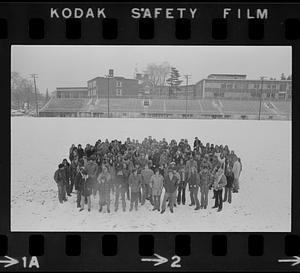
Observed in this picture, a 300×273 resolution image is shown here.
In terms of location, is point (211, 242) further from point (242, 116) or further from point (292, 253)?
point (242, 116)

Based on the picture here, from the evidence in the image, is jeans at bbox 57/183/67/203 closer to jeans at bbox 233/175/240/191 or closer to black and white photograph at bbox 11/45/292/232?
black and white photograph at bbox 11/45/292/232

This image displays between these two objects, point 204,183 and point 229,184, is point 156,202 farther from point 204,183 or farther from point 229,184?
point 229,184

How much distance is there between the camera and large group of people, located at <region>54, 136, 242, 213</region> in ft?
17.0

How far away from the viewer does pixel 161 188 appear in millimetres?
5207

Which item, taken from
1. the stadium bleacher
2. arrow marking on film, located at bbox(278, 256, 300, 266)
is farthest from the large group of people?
arrow marking on film, located at bbox(278, 256, 300, 266)

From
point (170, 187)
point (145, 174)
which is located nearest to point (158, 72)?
point (145, 174)

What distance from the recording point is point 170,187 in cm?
520

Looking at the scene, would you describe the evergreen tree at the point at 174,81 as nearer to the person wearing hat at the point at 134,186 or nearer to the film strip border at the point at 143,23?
the film strip border at the point at 143,23

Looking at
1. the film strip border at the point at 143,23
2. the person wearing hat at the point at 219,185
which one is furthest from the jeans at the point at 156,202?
the film strip border at the point at 143,23

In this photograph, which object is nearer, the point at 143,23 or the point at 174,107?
the point at 143,23

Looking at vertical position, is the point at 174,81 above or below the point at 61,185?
above

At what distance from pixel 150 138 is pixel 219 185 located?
29.4 inches

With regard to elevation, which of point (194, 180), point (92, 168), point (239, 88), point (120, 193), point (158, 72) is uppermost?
point (158, 72)

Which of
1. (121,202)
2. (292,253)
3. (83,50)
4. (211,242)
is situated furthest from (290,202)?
(83,50)
